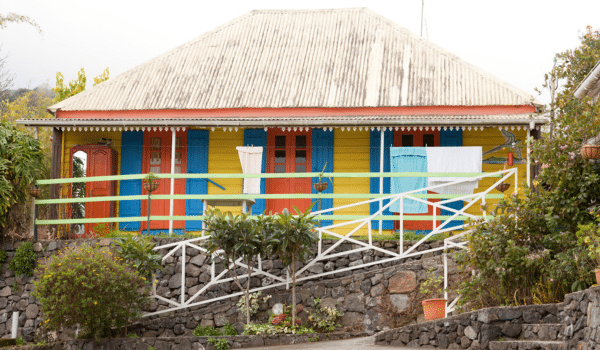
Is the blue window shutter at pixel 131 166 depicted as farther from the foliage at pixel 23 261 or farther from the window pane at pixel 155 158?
the foliage at pixel 23 261

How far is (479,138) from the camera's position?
15523 millimetres

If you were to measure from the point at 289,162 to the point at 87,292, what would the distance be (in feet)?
19.7

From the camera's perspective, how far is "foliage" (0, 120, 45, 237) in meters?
13.7

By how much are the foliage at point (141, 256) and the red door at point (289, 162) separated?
3.88m

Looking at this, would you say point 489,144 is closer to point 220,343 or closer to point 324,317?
point 324,317

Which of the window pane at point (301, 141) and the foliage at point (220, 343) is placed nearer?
the foliage at point (220, 343)

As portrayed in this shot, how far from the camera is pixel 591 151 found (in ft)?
30.5

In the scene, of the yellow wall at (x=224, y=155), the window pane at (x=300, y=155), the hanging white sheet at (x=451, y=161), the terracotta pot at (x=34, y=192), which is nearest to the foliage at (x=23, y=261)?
the terracotta pot at (x=34, y=192)

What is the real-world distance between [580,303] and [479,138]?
7.79 meters

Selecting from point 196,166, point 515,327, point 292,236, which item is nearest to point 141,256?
point 292,236

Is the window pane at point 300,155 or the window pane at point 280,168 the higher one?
the window pane at point 300,155

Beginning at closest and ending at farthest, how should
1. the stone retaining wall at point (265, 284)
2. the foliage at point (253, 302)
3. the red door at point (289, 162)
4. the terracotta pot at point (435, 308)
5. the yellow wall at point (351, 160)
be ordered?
the terracotta pot at point (435, 308)
the stone retaining wall at point (265, 284)
the foliage at point (253, 302)
the yellow wall at point (351, 160)
the red door at point (289, 162)

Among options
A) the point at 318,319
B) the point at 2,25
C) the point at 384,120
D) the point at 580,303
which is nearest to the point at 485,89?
the point at 384,120

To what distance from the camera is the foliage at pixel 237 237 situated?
38.7 ft
